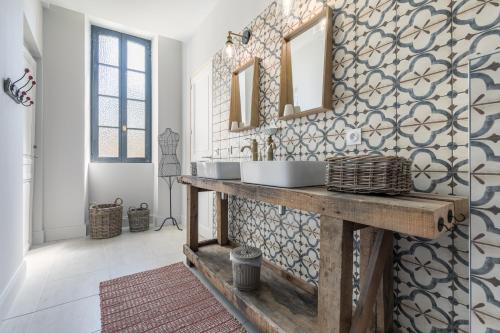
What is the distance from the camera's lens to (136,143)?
371cm

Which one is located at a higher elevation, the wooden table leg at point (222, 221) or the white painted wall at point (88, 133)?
the white painted wall at point (88, 133)

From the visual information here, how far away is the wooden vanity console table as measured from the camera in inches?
27.9

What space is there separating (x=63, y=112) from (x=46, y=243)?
1.57 m

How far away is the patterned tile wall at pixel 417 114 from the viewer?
36.3 inches

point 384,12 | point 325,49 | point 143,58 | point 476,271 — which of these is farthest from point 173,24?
point 476,271

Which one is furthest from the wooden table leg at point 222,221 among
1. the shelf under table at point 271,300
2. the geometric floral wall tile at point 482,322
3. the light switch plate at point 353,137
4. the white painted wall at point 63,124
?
the white painted wall at point 63,124

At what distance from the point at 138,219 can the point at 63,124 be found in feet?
4.88

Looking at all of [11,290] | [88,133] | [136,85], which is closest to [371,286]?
[11,290]

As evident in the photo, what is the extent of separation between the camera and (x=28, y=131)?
102 inches

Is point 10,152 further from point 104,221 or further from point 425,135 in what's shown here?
point 425,135

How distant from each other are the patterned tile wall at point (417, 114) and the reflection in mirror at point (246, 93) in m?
0.64

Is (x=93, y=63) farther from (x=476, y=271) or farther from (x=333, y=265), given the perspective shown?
(x=476, y=271)

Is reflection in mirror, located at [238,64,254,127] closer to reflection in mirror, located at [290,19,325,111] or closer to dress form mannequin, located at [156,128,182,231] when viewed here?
reflection in mirror, located at [290,19,325,111]

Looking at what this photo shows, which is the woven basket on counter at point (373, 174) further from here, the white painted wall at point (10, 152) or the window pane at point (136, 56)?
the window pane at point (136, 56)
